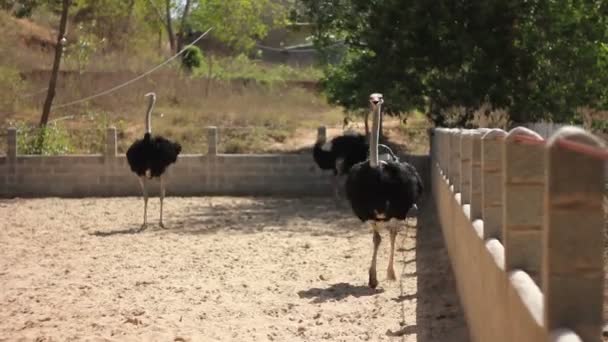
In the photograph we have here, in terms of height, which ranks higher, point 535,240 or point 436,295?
point 535,240

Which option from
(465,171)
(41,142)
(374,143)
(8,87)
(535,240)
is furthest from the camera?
(8,87)

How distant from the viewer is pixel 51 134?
2275 cm

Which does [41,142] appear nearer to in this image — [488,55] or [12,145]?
[12,145]

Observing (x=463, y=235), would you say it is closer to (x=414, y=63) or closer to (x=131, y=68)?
(x=414, y=63)

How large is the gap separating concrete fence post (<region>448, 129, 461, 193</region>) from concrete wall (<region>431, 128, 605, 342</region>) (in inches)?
85.2

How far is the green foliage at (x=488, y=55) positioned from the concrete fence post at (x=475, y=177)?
10.6 metres

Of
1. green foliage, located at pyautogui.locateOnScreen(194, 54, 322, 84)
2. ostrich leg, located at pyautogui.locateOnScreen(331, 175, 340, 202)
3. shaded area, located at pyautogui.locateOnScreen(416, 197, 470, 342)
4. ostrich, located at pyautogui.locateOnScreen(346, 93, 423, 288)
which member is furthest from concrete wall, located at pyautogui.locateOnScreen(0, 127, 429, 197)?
green foliage, located at pyautogui.locateOnScreen(194, 54, 322, 84)

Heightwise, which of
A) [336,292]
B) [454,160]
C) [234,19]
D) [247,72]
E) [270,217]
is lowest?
[336,292]

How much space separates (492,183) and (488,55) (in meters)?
12.5

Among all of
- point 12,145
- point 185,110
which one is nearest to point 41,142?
point 12,145

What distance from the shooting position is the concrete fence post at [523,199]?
4.25 m

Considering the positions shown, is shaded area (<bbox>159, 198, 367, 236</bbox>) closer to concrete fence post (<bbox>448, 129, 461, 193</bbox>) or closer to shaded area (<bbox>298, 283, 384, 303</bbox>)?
concrete fence post (<bbox>448, 129, 461, 193</bbox>)

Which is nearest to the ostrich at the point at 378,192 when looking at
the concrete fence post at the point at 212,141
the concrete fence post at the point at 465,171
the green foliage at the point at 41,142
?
the concrete fence post at the point at 465,171

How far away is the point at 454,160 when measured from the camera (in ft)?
35.3
